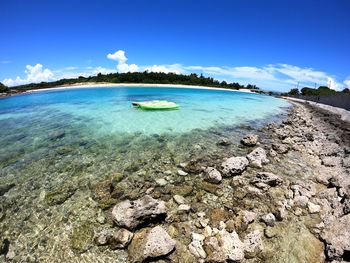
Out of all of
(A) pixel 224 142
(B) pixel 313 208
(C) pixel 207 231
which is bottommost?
(C) pixel 207 231

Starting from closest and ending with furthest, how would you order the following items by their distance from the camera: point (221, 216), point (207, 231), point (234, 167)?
point (207, 231) → point (221, 216) → point (234, 167)

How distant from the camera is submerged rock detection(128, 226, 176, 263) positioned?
3.46 m

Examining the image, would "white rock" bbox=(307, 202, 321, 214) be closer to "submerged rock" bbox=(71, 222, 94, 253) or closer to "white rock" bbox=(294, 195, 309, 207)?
"white rock" bbox=(294, 195, 309, 207)

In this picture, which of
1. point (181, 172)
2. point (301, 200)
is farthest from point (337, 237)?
point (181, 172)

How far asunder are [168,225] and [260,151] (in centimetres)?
503

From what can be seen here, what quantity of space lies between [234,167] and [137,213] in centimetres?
347

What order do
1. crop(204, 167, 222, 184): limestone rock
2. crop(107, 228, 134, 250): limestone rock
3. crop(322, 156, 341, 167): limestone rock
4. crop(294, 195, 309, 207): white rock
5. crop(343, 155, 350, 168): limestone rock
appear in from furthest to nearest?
1. crop(322, 156, 341, 167): limestone rock
2. crop(343, 155, 350, 168): limestone rock
3. crop(204, 167, 222, 184): limestone rock
4. crop(294, 195, 309, 207): white rock
5. crop(107, 228, 134, 250): limestone rock

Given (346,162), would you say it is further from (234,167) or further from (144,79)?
(144,79)

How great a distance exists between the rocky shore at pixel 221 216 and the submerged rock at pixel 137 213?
0.02 m

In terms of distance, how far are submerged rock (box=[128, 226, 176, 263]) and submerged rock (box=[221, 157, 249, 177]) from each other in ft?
10.3

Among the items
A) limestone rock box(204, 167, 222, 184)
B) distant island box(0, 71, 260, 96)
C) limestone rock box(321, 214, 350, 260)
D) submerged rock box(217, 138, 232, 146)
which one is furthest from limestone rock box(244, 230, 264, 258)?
distant island box(0, 71, 260, 96)

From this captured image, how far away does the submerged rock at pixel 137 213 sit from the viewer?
13.5ft

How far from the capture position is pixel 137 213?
4.20 metres

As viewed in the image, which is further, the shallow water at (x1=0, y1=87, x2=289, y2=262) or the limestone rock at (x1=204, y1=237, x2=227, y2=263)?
the shallow water at (x1=0, y1=87, x2=289, y2=262)
